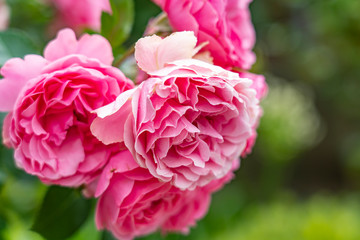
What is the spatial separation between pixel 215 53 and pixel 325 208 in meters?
1.67

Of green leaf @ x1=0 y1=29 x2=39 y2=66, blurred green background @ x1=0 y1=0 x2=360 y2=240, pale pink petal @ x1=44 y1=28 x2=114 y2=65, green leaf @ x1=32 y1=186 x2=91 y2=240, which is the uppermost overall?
pale pink petal @ x1=44 y1=28 x2=114 y2=65

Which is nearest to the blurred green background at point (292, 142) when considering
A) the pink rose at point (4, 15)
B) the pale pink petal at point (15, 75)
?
the pink rose at point (4, 15)

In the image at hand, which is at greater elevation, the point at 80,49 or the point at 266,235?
the point at 80,49

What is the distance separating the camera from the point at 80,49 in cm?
41

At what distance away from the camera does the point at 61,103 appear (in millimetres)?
401

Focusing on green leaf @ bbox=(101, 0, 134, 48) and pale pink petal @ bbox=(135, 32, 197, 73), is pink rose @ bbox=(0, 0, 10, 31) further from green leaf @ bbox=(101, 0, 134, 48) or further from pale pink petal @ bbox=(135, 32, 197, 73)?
pale pink petal @ bbox=(135, 32, 197, 73)

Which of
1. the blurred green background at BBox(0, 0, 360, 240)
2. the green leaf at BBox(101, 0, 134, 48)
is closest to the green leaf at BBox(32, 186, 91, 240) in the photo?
the blurred green background at BBox(0, 0, 360, 240)

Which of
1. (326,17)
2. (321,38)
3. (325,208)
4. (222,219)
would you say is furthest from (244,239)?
(321,38)

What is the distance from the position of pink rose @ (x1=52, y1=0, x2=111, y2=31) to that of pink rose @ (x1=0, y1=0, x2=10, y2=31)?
0.07 metres

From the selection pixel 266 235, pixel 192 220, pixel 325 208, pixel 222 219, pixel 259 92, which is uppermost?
pixel 259 92

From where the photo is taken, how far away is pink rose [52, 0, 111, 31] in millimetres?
684

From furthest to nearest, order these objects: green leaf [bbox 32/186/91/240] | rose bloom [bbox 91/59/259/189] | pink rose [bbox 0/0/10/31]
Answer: pink rose [bbox 0/0/10/31], green leaf [bbox 32/186/91/240], rose bloom [bbox 91/59/259/189]

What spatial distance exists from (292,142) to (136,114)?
180 centimetres

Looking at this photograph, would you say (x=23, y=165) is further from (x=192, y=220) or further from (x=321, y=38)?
(x=321, y=38)
